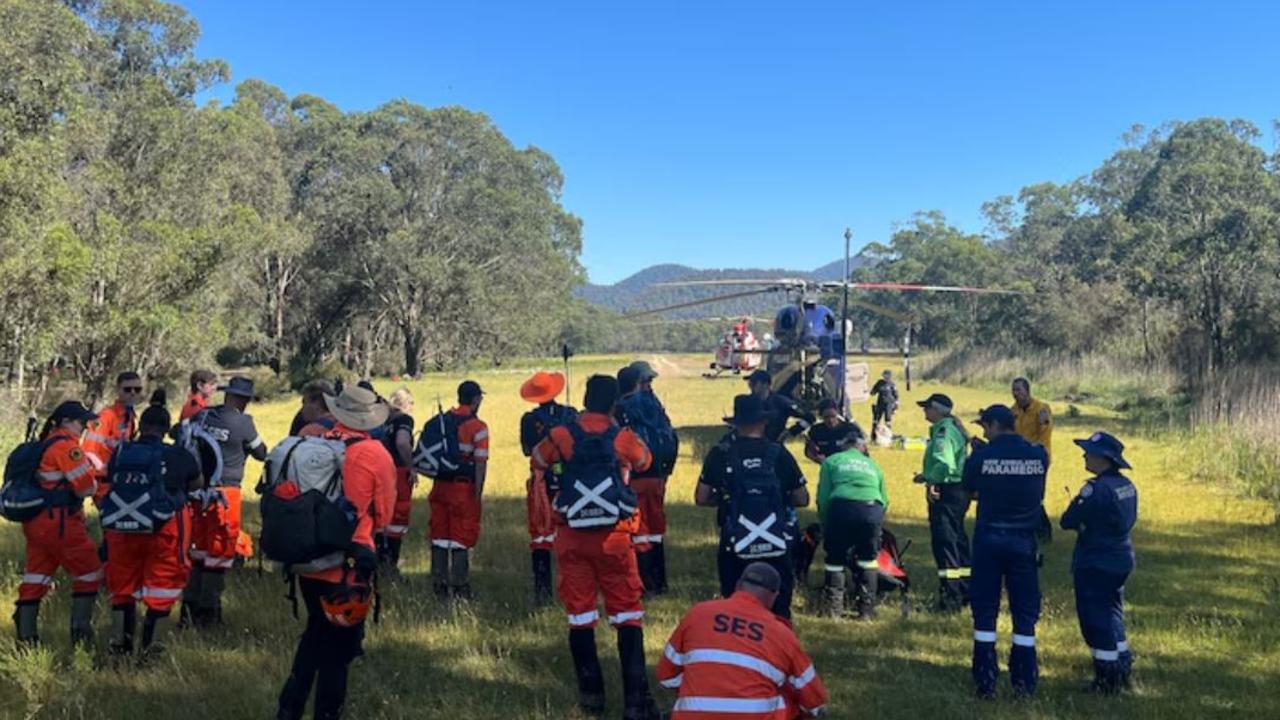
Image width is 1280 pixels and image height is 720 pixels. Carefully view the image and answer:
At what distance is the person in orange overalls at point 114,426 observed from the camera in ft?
22.3

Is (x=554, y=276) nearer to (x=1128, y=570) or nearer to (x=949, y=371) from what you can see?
(x=949, y=371)

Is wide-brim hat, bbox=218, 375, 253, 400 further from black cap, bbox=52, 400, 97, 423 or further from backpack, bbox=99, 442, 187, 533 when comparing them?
backpack, bbox=99, 442, 187, 533

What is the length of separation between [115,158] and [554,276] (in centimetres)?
3813

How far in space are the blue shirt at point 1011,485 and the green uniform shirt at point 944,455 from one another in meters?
1.74

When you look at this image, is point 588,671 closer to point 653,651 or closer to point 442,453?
point 653,651

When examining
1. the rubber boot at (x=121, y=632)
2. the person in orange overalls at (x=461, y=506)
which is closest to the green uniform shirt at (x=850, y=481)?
the person in orange overalls at (x=461, y=506)

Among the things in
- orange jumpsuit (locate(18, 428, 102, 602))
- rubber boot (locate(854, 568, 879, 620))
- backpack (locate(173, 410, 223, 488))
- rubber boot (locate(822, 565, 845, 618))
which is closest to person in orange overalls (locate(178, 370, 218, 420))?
backpack (locate(173, 410, 223, 488))

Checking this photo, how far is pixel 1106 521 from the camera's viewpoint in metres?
5.76

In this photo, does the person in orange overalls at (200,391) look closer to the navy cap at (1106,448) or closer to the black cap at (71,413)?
the black cap at (71,413)

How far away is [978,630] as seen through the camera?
5824 millimetres

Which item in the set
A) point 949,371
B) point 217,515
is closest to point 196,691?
point 217,515

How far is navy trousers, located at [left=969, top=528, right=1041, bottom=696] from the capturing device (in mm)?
5711

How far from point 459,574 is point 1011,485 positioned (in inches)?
191

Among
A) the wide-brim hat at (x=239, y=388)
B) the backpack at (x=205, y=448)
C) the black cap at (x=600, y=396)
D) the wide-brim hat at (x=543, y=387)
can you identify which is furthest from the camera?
the wide-brim hat at (x=543, y=387)
